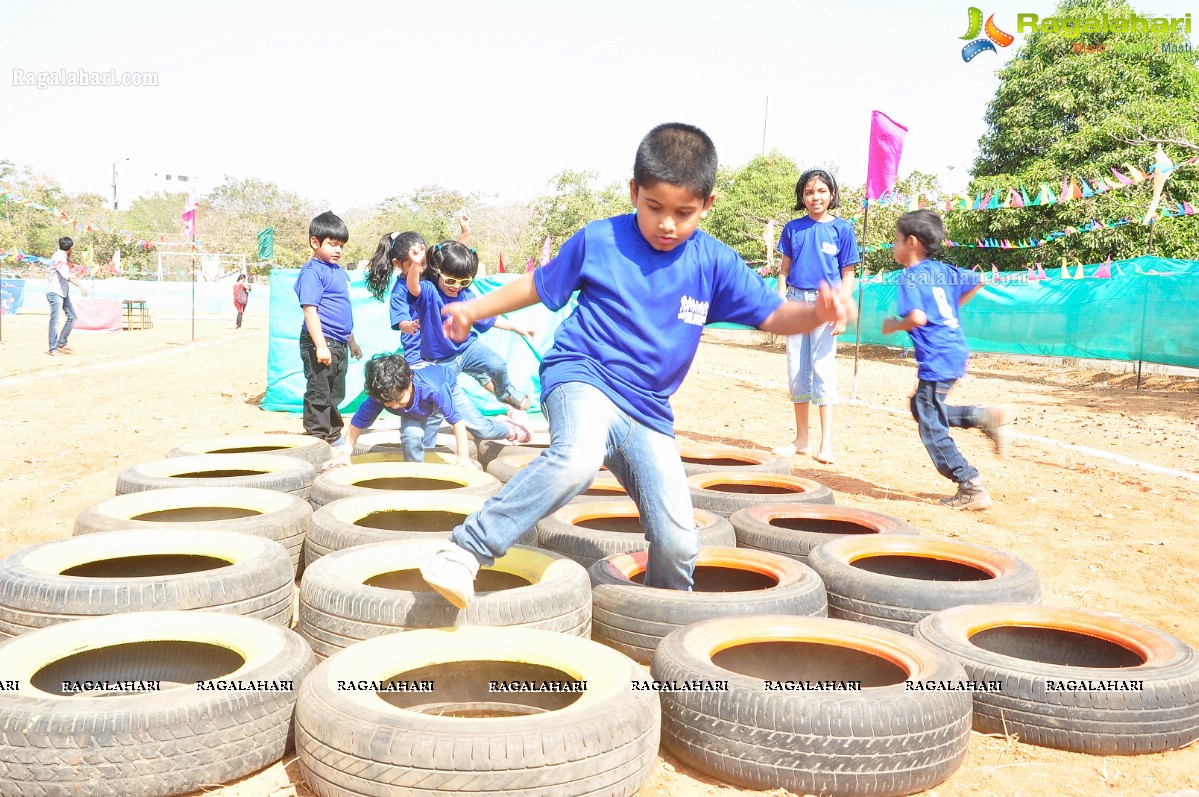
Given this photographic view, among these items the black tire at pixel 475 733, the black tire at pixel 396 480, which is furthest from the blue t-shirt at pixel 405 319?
the black tire at pixel 475 733

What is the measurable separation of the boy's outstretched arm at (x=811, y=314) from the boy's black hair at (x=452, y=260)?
3.47m

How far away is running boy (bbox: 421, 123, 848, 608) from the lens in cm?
300

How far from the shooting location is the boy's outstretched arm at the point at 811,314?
2.95 m

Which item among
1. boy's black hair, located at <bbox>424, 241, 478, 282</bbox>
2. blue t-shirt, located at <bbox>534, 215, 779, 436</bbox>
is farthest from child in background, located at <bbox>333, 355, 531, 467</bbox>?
blue t-shirt, located at <bbox>534, 215, 779, 436</bbox>

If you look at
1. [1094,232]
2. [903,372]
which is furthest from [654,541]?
[1094,232]

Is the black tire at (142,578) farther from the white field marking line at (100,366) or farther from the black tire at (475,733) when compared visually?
the white field marking line at (100,366)

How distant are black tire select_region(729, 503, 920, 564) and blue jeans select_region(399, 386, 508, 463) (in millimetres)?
2343

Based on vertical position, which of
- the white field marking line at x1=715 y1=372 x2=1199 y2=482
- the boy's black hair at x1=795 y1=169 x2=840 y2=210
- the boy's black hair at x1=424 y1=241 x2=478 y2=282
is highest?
the boy's black hair at x1=795 y1=169 x2=840 y2=210

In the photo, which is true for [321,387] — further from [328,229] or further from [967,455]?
[967,455]

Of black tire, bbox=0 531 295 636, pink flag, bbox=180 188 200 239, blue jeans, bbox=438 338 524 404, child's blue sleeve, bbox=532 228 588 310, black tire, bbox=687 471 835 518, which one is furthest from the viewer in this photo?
pink flag, bbox=180 188 200 239

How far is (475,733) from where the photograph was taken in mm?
2205

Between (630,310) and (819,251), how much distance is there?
14.7 feet

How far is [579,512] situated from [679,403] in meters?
7.59

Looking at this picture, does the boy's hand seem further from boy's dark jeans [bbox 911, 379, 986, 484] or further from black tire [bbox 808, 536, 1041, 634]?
boy's dark jeans [bbox 911, 379, 986, 484]
